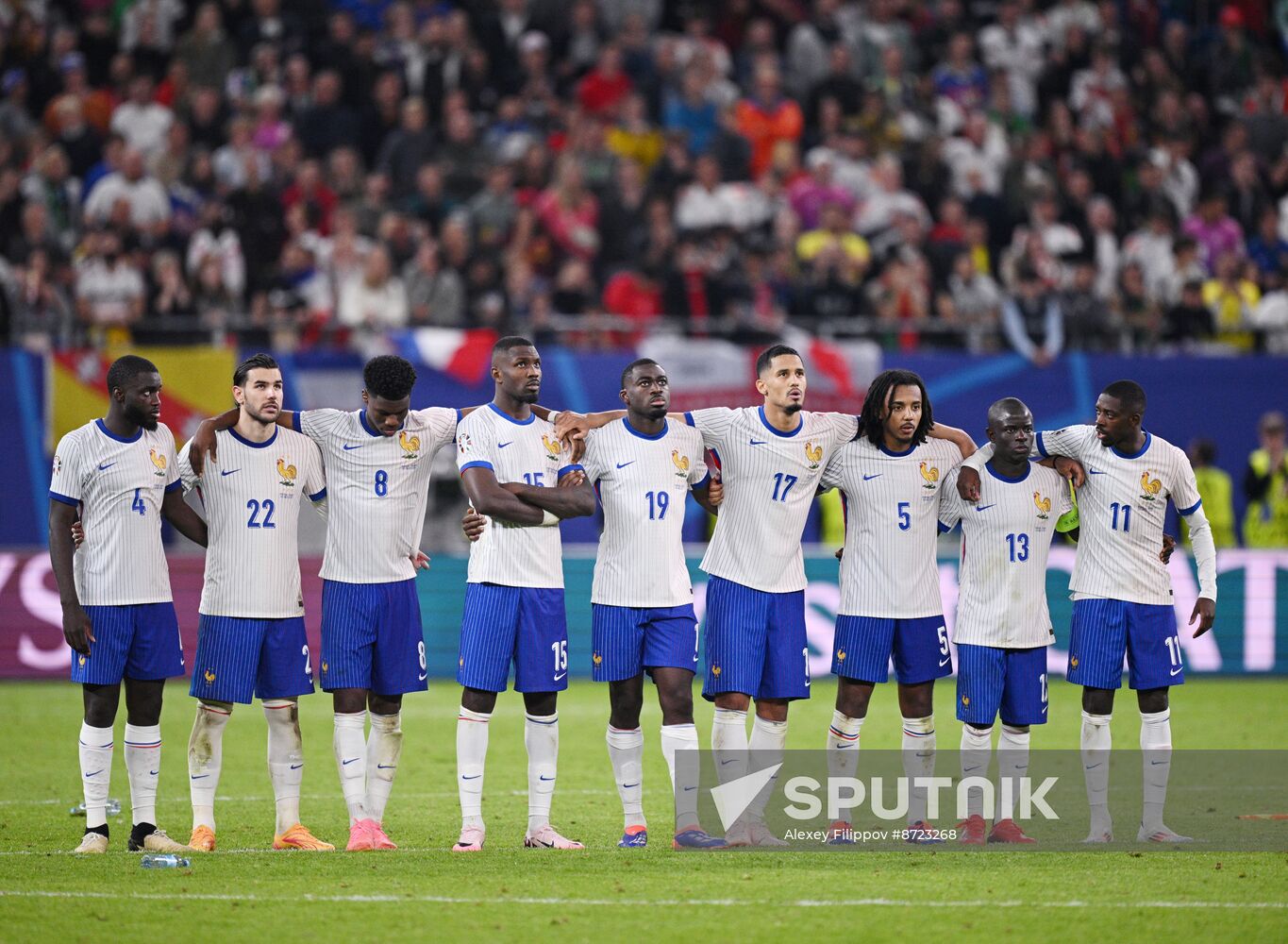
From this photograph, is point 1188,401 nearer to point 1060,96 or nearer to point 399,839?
point 1060,96

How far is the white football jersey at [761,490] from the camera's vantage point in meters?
9.09

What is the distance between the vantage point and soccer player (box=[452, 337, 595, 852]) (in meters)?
8.80

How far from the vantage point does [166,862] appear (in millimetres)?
8195

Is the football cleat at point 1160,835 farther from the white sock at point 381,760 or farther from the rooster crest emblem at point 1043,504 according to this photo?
the white sock at point 381,760

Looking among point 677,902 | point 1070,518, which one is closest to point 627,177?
point 1070,518

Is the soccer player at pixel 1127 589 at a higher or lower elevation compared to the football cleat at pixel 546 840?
higher

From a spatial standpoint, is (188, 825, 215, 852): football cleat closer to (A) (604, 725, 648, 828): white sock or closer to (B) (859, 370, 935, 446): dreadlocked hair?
(A) (604, 725, 648, 828): white sock

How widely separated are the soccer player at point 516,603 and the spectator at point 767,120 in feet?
45.6

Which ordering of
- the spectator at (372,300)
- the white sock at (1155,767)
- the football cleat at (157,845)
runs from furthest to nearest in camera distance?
1. the spectator at (372,300)
2. the white sock at (1155,767)
3. the football cleat at (157,845)

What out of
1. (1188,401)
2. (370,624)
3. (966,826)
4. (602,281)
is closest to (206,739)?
(370,624)

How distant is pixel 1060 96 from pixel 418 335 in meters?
10.9

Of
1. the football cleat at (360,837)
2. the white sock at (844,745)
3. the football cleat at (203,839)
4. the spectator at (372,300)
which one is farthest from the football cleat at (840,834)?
the spectator at (372,300)

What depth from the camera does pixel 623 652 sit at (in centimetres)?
886

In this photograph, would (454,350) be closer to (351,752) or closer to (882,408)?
(882,408)
